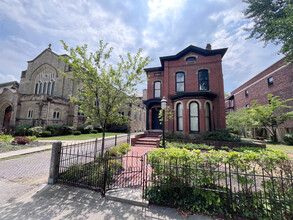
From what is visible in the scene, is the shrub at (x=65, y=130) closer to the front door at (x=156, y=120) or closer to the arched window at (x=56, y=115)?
the arched window at (x=56, y=115)

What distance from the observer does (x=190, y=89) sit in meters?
12.9

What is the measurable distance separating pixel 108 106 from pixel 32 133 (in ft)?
50.8

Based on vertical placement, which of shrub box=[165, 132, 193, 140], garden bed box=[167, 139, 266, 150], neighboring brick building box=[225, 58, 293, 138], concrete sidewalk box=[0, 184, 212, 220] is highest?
neighboring brick building box=[225, 58, 293, 138]

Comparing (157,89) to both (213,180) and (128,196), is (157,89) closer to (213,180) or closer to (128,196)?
(213,180)

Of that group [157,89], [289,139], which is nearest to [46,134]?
[157,89]

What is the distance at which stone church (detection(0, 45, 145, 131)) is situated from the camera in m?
16.9

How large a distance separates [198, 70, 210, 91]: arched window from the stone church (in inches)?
302

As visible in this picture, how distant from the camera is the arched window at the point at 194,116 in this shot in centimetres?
1146

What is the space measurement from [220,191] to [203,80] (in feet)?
39.3

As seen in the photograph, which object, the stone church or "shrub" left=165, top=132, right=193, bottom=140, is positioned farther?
the stone church

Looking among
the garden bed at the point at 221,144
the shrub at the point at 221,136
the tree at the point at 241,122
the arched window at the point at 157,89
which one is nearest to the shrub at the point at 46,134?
the arched window at the point at 157,89

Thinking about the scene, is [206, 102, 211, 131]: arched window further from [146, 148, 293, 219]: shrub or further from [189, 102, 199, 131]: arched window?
[146, 148, 293, 219]: shrub

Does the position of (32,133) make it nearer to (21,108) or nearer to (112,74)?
(21,108)

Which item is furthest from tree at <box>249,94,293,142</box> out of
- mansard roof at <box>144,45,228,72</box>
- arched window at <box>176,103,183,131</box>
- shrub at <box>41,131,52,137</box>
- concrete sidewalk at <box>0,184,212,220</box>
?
shrub at <box>41,131,52,137</box>
